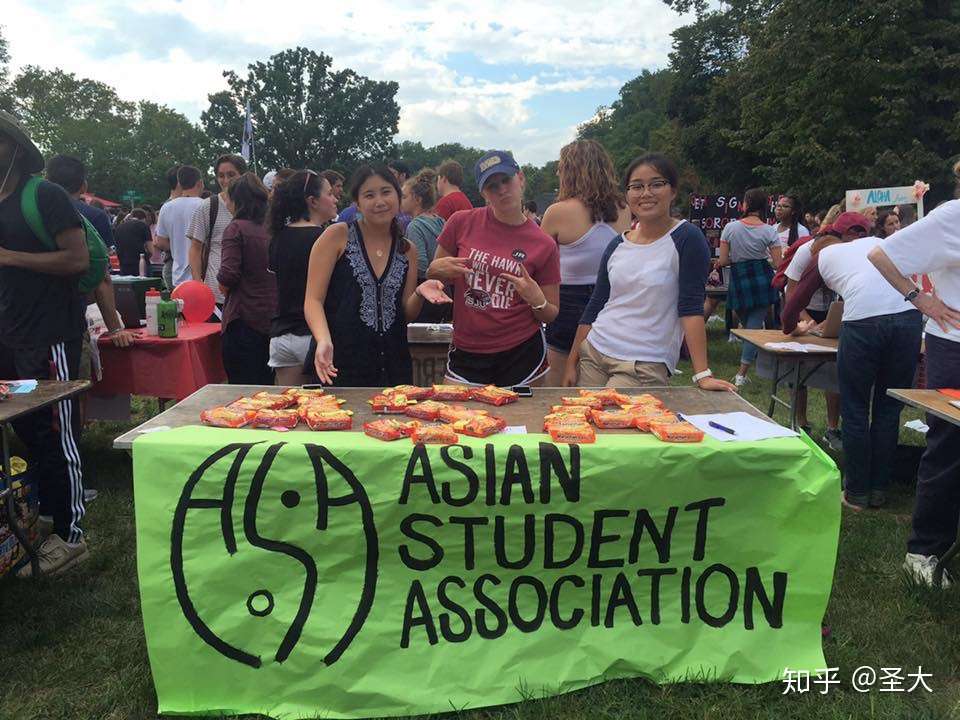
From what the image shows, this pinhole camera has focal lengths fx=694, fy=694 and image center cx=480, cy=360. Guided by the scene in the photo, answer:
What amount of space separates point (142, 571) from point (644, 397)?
6.37ft

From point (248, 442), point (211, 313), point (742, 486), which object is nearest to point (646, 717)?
point (742, 486)

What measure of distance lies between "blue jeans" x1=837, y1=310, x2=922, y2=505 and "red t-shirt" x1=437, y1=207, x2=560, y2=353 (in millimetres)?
2085

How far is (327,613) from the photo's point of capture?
237cm

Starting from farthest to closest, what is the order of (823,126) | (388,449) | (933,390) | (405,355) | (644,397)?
(823,126)
(405,355)
(933,390)
(644,397)
(388,449)

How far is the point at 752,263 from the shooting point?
25.5ft

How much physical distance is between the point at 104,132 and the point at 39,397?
59.6 meters

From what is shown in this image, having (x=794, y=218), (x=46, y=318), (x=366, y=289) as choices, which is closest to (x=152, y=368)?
(x=46, y=318)

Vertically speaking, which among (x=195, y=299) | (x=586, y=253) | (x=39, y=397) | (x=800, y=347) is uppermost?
(x=586, y=253)

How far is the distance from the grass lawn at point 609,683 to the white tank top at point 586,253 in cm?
204

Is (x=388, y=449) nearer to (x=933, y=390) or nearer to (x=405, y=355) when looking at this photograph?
(x=405, y=355)

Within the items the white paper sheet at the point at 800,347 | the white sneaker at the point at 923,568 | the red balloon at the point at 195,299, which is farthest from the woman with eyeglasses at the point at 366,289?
the white paper sheet at the point at 800,347

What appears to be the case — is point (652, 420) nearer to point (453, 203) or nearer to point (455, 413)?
point (455, 413)

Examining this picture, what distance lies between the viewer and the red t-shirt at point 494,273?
10.3 feet

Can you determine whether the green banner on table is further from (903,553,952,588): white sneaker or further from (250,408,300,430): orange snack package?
(903,553,952,588): white sneaker
